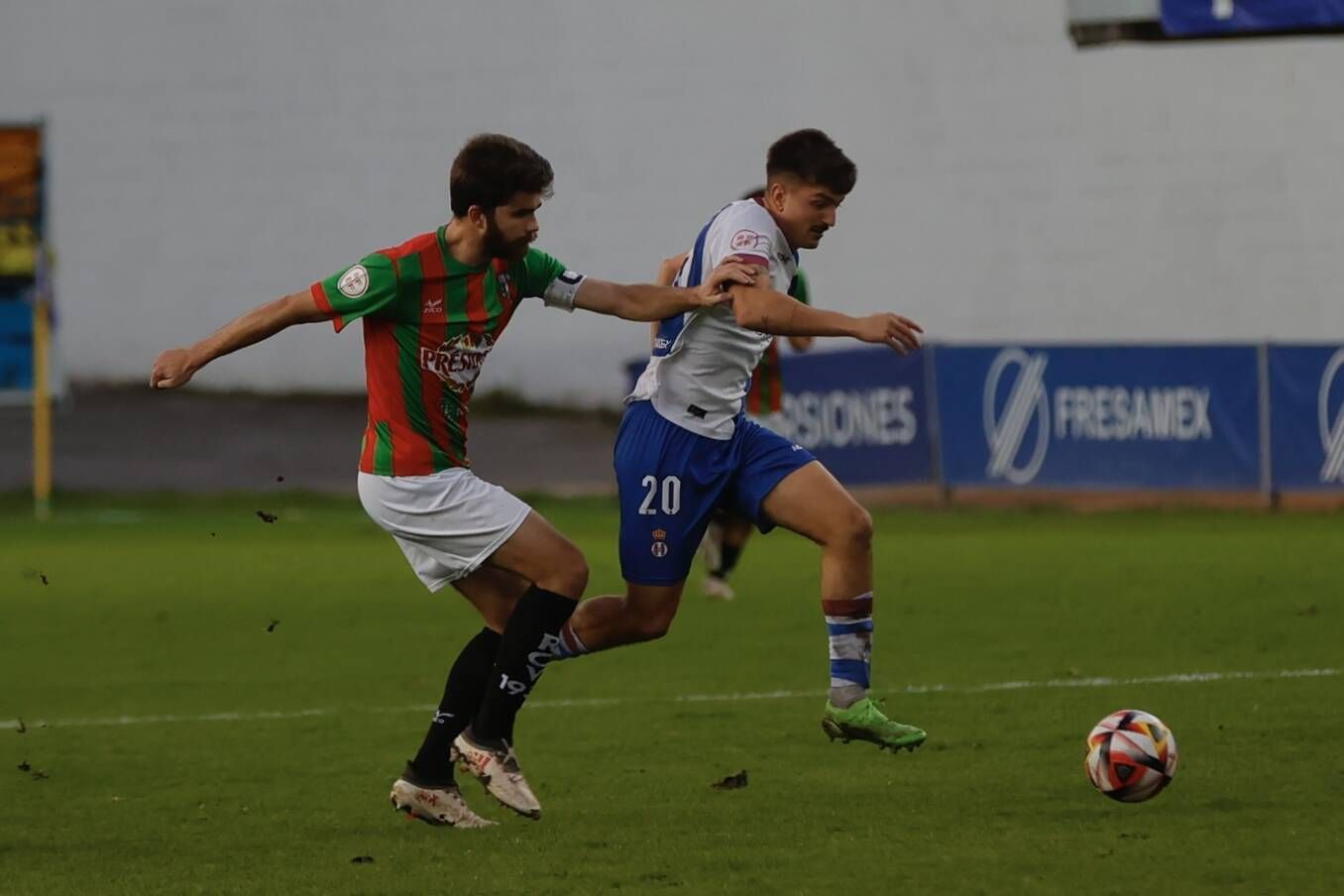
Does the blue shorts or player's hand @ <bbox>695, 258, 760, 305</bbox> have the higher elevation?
player's hand @ <bbox>695, 258, 760, 305</bbox>

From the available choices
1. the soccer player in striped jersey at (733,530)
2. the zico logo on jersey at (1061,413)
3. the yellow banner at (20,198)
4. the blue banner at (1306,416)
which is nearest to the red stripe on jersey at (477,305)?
the soccer player in striped jersey at (733,530)

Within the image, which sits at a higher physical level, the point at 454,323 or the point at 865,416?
the point at 454,323

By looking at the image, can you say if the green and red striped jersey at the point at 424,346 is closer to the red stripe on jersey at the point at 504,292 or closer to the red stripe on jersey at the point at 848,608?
the red stripe on jersey at the point at 504,292

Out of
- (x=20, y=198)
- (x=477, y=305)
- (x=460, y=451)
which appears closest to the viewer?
(x=477, y=305)

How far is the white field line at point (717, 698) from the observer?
9070 millimetres

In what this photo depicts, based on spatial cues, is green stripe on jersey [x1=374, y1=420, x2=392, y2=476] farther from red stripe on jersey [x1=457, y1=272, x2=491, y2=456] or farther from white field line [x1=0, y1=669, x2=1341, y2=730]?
white field line [x1=0, y1=669, x2=1341, y2=730]

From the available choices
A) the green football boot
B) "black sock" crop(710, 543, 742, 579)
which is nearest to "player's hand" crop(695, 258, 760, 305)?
the green football boot

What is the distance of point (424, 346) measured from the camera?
658 centimetres

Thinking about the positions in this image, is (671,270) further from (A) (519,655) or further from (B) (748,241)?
(A) (519,655)

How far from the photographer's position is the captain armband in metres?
6.93

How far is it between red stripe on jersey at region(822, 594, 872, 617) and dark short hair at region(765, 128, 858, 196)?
4.20 ft

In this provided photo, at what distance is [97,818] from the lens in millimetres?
6812

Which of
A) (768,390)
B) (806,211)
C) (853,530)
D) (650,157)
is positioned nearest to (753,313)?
(806,211)

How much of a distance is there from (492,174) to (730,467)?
140 cm
